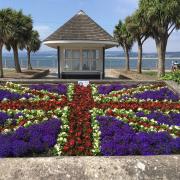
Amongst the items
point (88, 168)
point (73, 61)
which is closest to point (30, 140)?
point (88, 168)

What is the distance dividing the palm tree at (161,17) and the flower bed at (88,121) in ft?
64.5

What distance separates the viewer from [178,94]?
473 inches

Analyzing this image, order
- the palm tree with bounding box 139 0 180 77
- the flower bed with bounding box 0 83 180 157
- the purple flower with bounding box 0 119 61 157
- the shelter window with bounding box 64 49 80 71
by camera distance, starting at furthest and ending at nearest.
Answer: the palm tree with bounding box 139 0 180 77
the shelter window with bounding box 64 49 80 71
the flower bed with bounding box 0 83 180 157
the purple flower with bounding box 0 119 61 157

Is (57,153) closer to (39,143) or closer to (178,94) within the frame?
(39,143)

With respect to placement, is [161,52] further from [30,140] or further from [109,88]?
[30,140]

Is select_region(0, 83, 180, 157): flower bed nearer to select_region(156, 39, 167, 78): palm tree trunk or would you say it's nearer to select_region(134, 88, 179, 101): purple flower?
select_region(134, 88, 179, 101): purple flower

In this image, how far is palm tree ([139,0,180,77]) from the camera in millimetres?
32094

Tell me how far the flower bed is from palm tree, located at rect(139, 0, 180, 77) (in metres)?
19.7

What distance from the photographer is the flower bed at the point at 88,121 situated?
6.86 metres

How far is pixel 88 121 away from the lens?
8.86 meters

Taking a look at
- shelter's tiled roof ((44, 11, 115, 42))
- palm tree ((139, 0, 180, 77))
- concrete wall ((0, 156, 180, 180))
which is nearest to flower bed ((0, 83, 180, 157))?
concrete wall ((0, 156, 180, 180))

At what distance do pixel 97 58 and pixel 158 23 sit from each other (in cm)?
778

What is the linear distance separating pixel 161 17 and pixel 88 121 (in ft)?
82.0

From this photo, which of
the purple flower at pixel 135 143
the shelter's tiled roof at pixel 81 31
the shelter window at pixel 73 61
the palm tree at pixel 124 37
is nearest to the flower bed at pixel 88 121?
the purple flower at pixel 135 143
